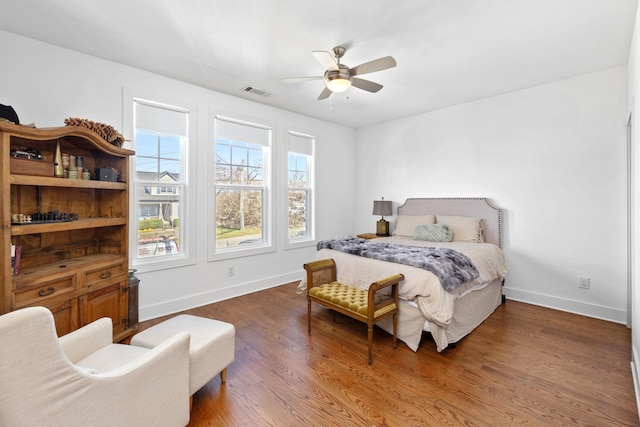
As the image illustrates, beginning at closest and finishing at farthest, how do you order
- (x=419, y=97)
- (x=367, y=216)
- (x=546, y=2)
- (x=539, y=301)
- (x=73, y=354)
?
(x=73, y=354) → (x=546, y=2) → (x=539, y=301) → (x=419, y=97) → (x=367, y=216)

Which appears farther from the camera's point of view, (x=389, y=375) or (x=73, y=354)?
(x=389, y=375)

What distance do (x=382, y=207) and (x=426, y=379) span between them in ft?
10.1

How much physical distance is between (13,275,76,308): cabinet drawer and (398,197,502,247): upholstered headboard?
432cm

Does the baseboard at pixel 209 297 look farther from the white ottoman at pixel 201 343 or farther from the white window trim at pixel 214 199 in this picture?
the white ottoman at pixel 201 343

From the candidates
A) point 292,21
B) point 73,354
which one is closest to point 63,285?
point 73,354

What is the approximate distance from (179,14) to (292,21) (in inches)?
34.3

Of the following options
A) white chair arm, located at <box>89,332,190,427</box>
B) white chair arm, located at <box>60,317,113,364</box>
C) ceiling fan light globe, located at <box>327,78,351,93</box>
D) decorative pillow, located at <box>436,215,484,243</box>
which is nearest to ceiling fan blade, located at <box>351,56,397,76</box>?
ceiling fan light globe, located at <box>327,78,351,93</box>

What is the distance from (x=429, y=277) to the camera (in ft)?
8.20

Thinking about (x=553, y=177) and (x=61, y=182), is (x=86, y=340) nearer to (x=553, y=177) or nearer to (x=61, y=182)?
(x=61, y=182)

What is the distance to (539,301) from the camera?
3635 mm

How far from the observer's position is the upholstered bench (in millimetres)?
2363

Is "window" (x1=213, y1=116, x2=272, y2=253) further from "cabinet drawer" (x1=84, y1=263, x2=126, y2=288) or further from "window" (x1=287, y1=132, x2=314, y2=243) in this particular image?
"cabinet drawer" (x1=84, y1=263, x2=126, y2=288)

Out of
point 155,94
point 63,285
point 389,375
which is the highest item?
point 155,94

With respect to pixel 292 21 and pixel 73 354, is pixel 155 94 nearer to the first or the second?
pixel 292 21
